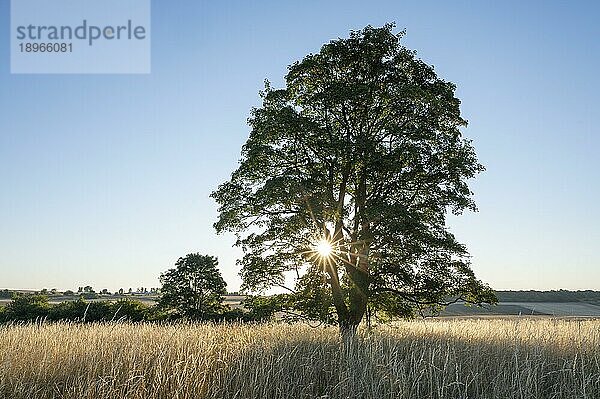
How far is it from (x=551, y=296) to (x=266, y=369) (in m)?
73.4

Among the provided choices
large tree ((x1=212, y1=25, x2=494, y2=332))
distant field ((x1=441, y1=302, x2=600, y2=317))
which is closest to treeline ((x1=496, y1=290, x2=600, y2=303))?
distant field ((x1=441, y1=302, x2=600, y2=317))

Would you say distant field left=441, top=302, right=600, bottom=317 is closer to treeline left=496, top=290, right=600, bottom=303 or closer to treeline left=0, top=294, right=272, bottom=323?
treeline left=496, top=290, right=600, bottom=303

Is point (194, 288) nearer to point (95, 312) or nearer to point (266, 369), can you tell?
point (95, 312)

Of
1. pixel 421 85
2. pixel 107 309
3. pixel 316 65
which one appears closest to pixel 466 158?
pixel 421 85

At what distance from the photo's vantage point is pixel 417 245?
1493cm

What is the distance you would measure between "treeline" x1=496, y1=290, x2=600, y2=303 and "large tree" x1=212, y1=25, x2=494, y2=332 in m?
60.3

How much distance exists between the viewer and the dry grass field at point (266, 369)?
7.98 metres

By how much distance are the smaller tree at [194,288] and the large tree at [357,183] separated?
18377 mm

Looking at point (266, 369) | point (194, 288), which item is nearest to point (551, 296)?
point (194, 288)

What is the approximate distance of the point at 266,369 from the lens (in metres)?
9.09

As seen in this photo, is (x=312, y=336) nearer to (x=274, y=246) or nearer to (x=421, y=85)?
(x=274, y=246)

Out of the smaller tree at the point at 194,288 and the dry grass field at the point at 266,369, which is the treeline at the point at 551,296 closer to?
the smaller tree at the point at 194,288

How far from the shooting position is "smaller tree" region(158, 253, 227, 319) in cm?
3322

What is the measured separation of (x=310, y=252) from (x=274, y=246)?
3.68ft
